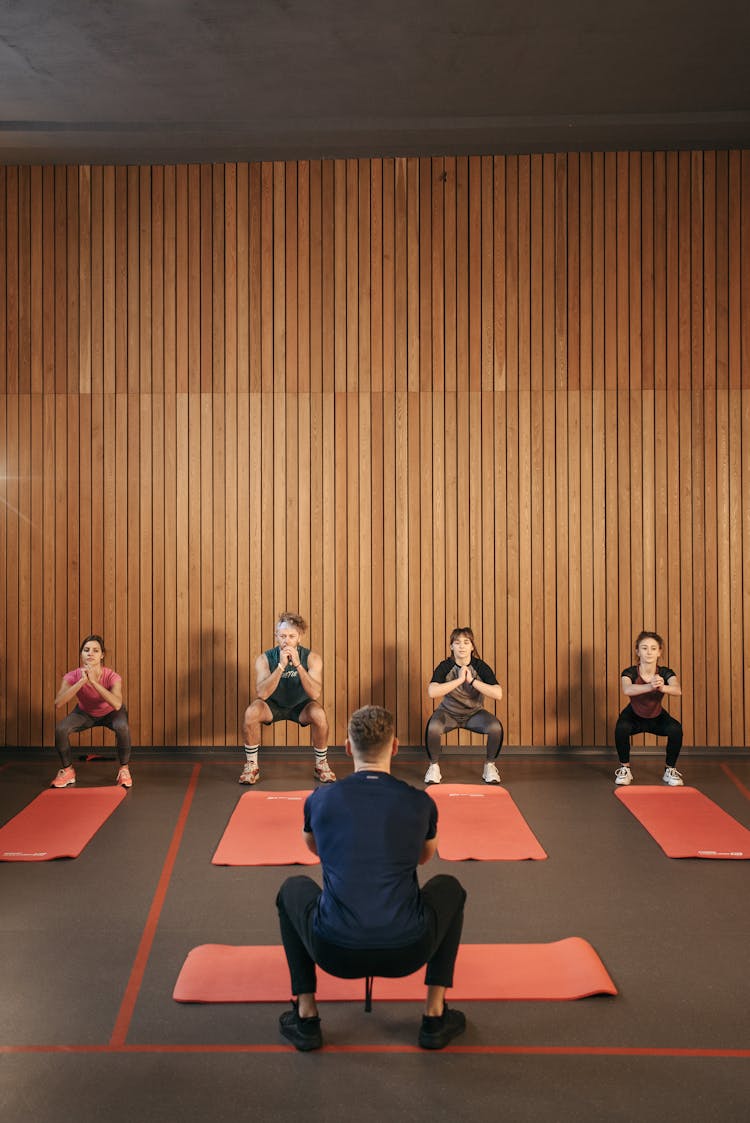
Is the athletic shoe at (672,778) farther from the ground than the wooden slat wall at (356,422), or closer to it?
closer to it

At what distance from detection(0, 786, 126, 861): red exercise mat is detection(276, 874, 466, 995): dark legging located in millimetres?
2311

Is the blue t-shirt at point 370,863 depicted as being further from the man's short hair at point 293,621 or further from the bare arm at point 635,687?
the bare arm at point 635,687

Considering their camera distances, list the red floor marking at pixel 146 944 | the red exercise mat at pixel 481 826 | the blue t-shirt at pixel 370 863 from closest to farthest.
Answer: the blue t-shirt at pixel 370 863 < the red floor marking at pixel 146 944 < the red exercise mat at pixel 481 826

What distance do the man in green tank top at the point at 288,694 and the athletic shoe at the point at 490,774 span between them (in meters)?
1.06

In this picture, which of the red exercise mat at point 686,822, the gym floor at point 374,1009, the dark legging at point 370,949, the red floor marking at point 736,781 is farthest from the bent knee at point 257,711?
the dark legging at point 370,949

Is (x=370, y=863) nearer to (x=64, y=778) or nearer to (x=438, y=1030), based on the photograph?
(x=438, y=1030)

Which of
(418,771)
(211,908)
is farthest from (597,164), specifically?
(211,908)

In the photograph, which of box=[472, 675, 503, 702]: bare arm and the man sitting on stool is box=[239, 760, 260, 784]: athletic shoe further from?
the man sitting on stool

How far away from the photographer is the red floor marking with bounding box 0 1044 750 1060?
342cm

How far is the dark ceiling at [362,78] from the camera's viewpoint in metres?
5.43

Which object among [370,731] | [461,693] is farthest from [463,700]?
[370,731]

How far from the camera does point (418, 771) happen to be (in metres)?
7.12

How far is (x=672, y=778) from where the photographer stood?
6.67m

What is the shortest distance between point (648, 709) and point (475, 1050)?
3842 millimetres
